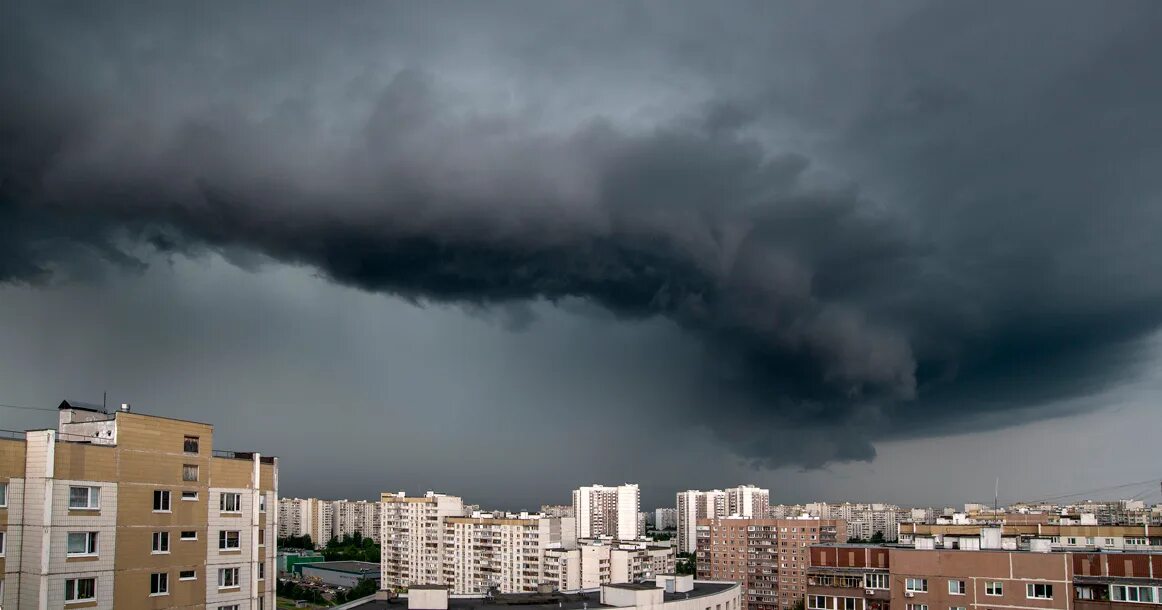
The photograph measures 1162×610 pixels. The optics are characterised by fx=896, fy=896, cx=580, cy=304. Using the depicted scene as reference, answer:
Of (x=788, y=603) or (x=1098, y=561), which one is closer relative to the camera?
(x=1098, y=561)

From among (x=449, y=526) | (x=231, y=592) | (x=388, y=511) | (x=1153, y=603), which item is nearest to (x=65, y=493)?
(x=231, y=592)

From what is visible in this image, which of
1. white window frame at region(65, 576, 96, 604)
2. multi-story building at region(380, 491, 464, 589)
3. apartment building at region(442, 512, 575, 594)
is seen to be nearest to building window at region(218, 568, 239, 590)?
white window frame at region(65, 576, 96, 604)

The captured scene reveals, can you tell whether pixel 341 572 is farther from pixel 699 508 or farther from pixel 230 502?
pixel 230 502

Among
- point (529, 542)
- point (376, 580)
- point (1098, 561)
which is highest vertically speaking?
point (1098, 561)

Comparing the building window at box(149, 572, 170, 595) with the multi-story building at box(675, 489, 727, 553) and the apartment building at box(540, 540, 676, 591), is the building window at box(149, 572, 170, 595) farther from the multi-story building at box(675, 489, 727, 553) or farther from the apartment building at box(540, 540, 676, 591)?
the multi-story building at box(675, 489, 727, 553)

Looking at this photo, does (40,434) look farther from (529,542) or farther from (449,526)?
(449,526)

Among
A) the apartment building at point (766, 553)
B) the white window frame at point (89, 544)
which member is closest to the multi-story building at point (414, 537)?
the apartment building at point (766, 553)

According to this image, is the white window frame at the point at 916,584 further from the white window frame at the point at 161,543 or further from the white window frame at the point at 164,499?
the white window frame at the point at 164,499
